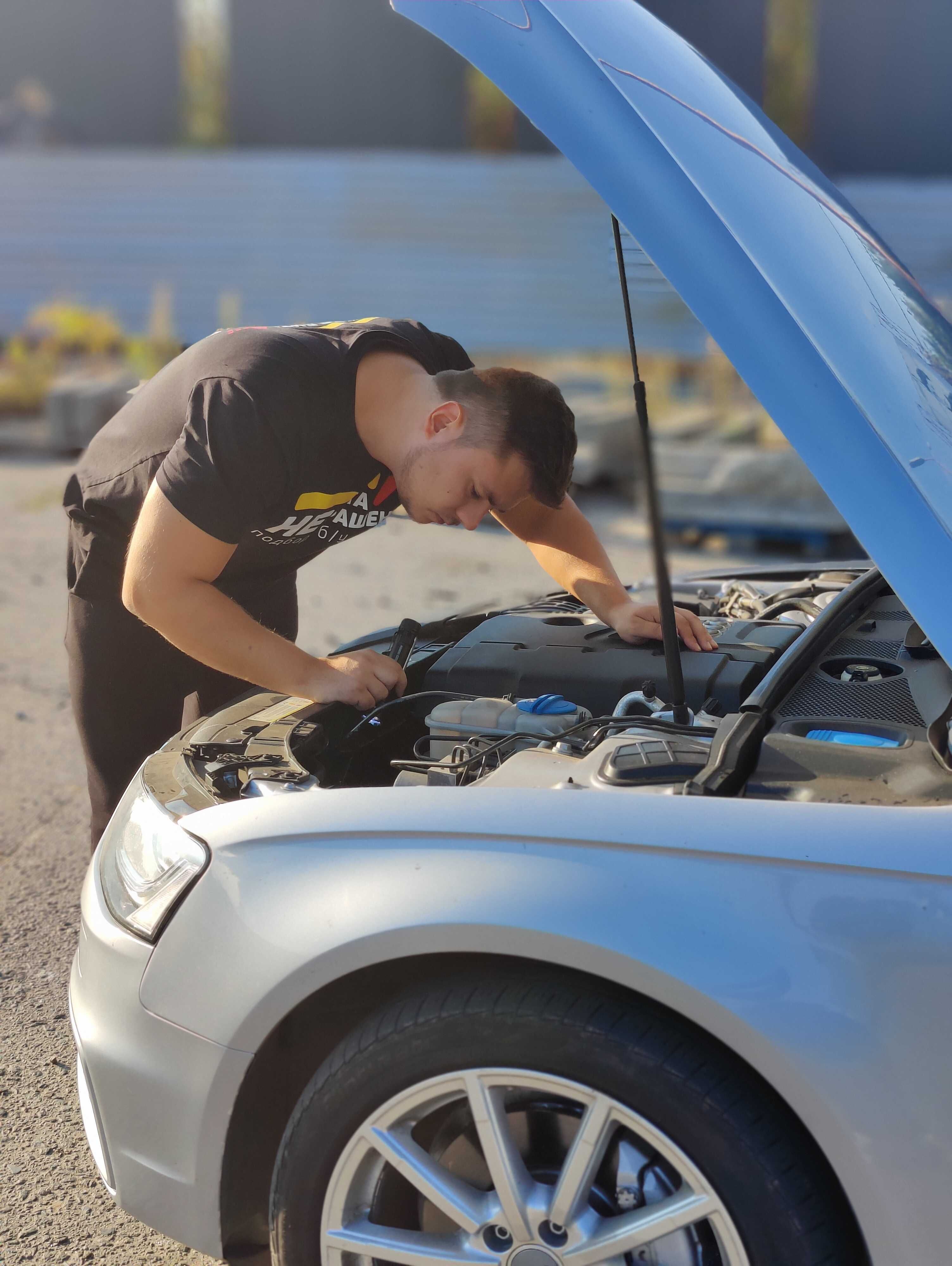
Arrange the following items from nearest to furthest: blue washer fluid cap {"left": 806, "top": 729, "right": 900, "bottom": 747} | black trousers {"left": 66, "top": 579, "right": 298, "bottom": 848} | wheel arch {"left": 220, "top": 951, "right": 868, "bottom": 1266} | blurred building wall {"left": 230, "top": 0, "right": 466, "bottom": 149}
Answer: wheel arch {"left": 220, "top": 951, "right": 868, "bottom": 1266}, blue washer fluid cap {"left": 806, "top": 729, "right": 900, "bottom": 747}, black trousers {"left": 66, "top": 579, "right": 298, "bottom": 848}, blurred building wall {"left": 230, "top": 0, "right": 466, "bottom": 149}

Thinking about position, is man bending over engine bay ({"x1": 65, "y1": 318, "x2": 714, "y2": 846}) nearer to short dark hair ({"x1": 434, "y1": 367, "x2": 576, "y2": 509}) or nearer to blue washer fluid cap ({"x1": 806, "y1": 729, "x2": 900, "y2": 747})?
short dark hair ({"x1": 434, "y1": 367, "x2": 576, "y2": 509})

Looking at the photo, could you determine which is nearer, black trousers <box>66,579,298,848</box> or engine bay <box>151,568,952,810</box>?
engine bay <box>151,568,952,810</box>

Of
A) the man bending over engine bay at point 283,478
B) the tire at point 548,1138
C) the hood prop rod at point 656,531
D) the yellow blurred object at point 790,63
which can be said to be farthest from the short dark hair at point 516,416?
the yellow blurred object at point 790,63

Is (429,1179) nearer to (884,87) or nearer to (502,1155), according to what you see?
(502,1155)

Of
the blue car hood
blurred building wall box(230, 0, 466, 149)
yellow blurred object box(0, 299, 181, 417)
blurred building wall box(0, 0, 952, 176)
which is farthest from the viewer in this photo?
blurred building wall box(230, 0, 466, 149)

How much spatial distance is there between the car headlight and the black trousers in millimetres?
687

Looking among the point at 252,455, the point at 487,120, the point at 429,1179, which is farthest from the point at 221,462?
the point at 487,120

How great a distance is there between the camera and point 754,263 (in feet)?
5.02

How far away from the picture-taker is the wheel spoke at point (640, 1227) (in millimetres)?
1408

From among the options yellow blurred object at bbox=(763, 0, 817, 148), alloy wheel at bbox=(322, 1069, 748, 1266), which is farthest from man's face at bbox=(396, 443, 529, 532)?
yellow blurred object at bbox=(763, 0, 817, 148)

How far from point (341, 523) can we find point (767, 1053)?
56.6 inches

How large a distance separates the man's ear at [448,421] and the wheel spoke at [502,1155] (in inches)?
44.6

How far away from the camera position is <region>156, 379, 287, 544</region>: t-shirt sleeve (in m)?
1.96

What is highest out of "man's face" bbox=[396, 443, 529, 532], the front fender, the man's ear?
the man's ear
